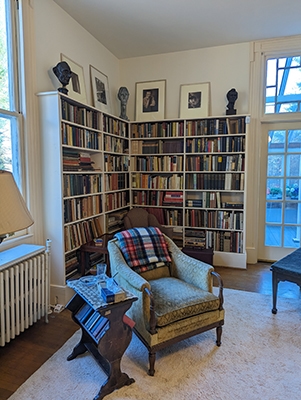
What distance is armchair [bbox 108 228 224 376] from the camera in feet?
6.14

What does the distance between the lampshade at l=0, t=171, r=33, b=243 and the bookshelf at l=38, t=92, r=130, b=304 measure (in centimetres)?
152

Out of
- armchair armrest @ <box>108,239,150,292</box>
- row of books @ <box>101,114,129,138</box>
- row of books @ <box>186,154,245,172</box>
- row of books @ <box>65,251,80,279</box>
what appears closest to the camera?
armchair armrest @ <box>108,239,150,292</box>

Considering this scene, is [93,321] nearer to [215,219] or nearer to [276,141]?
[215,219]

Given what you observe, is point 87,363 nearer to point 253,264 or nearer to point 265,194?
point 253,264

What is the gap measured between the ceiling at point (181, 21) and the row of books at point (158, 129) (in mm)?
1049

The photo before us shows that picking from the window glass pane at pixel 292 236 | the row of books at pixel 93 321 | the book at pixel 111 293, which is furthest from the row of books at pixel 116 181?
the window glass pane at pixel 292 236

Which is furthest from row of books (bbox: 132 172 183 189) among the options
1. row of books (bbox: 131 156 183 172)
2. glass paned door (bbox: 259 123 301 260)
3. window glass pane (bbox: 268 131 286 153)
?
window glass pane (bbox: 268 131 286 153)

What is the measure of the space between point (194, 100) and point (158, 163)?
104 centimetres

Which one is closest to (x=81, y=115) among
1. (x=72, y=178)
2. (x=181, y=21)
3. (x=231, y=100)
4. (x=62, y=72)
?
(x=62, y=72)

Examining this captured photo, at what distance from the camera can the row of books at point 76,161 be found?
282 cm

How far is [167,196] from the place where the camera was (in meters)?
4.10

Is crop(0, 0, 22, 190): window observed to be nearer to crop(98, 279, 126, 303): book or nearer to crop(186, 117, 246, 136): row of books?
crop(98, 279, 126, 303): book

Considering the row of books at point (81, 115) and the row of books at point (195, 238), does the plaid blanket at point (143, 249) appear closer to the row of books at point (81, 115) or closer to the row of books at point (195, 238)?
the row of books at point (81, 115)

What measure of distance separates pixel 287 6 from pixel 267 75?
105cm
